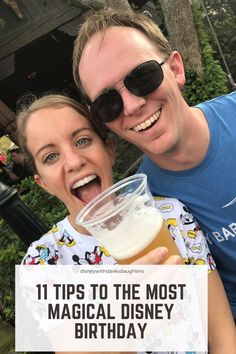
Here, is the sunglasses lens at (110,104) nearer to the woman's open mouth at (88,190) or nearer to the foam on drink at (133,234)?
the woman's open mouth at (88,190)

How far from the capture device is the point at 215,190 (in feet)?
6.60

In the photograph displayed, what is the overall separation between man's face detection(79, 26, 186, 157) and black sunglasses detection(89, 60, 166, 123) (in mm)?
22

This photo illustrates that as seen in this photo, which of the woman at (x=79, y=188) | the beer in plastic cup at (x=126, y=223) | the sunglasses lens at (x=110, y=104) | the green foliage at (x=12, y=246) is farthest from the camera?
the green foliage at (x=12, y=246)

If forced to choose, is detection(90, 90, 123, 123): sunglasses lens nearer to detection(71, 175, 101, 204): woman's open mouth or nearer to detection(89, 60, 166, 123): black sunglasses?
detection(89, 60, 166, 123): black sunglasses

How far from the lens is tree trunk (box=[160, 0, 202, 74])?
19.8 ft

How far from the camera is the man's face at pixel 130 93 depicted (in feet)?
6.34

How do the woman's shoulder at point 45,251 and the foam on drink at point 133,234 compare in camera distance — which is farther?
the woman's shoulder at point 45,251

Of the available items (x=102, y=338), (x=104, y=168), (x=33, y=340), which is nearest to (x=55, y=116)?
(x=104, y=168)

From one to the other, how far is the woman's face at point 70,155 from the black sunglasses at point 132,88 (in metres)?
0.10

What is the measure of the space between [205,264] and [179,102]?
2.45 feet

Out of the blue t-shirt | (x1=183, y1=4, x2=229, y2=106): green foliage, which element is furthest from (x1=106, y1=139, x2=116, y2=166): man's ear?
(x1=183, y1=4, x2=229, y2=106): green foliage

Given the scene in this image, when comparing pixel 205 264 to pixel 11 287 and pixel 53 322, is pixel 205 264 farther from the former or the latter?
pixel 11 287

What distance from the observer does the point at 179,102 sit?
204 cm

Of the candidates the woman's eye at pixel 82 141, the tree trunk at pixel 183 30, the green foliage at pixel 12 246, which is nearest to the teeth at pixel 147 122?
the woman's eye at pixel 82 141
